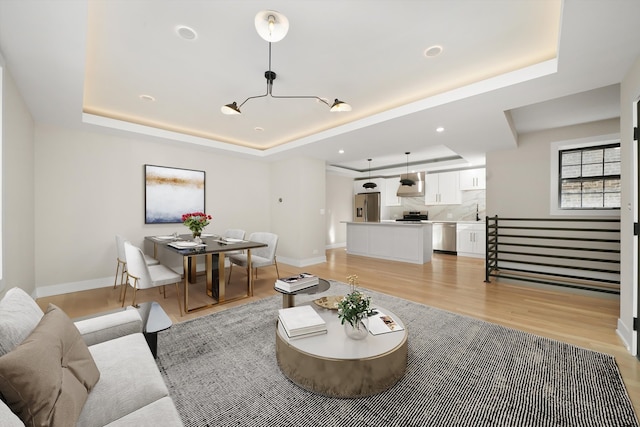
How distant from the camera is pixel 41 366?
897mm

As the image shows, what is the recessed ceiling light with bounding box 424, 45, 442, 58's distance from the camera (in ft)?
7.77

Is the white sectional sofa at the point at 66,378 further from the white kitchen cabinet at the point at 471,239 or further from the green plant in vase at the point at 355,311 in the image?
the white kitchen cabinet at the point at 471,239

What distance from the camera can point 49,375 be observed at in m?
0.91

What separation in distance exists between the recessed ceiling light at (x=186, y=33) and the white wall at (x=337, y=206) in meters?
6.12

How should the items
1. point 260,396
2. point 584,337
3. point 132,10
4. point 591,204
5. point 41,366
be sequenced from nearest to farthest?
1. point 41,366
2. point 260,396
3. point 132,10
4. point 584,337
5. point 591,204

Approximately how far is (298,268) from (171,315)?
9.20 ft

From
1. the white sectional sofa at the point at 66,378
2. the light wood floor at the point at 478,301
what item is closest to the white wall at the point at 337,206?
the light wood floor at the point at 478,301

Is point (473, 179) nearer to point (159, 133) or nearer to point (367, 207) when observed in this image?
point (367, 207)

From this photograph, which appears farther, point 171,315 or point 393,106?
point 393,106

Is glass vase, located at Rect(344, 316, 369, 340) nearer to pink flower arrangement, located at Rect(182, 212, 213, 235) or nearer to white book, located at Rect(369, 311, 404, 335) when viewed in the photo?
white book, located at Rect(369, 311, 404, 335)

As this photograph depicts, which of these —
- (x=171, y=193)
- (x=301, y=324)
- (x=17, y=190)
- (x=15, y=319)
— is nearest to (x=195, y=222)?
(x=171, y=193)

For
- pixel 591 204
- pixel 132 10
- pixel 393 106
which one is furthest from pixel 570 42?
pixel 591 204

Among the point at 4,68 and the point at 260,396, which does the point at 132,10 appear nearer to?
the point at 4,68

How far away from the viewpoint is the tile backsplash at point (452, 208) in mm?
7234
